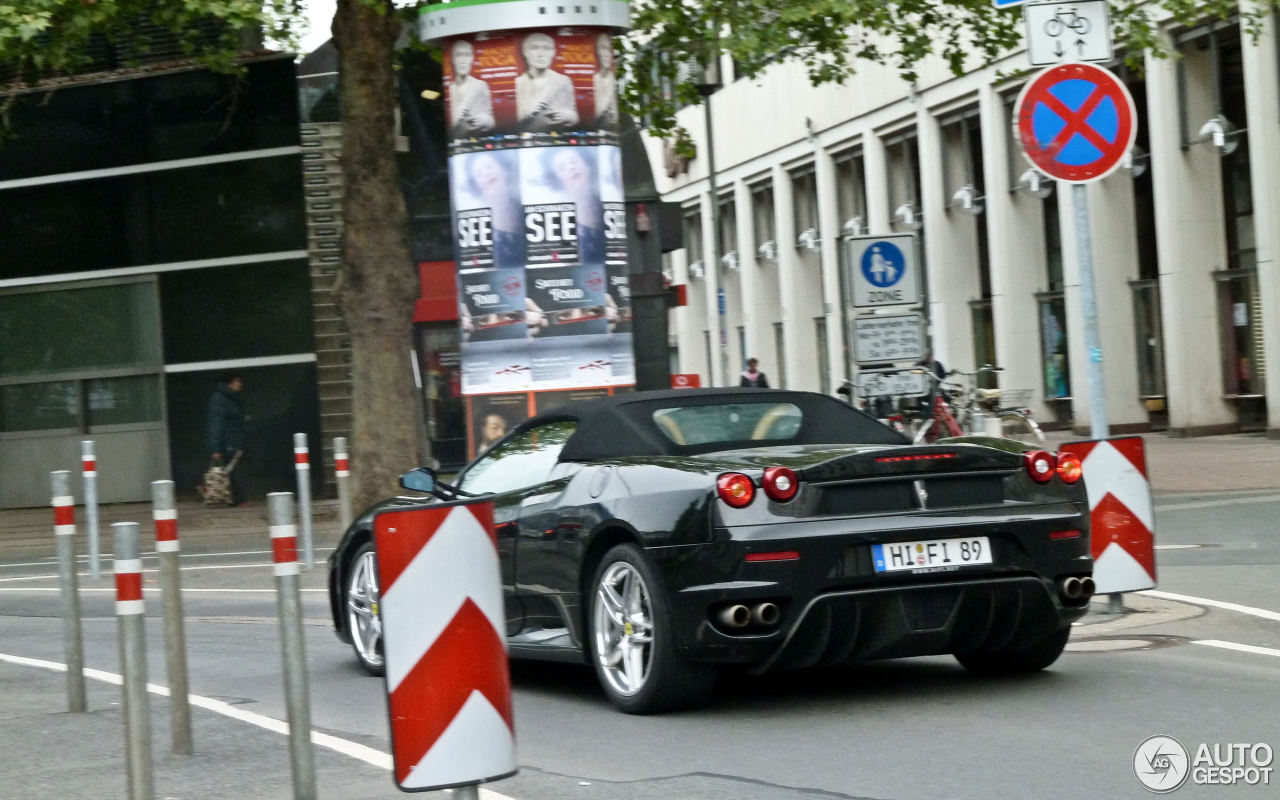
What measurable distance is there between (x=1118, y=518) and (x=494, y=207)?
426 inches

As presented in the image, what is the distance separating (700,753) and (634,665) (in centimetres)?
96

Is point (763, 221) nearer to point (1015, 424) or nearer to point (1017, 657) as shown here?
point (1015, 424)

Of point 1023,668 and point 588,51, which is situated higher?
point 588,51

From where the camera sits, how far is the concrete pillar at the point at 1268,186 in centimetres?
2702

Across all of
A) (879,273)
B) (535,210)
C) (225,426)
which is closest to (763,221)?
(225,426)

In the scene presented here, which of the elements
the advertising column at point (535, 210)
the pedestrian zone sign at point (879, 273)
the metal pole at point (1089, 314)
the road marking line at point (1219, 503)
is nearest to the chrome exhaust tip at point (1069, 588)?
the metal pole at point (1089, 314)

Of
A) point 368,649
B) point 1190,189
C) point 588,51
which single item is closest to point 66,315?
point 588,51

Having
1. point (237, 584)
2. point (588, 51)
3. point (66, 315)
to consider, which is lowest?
point (237, 584)

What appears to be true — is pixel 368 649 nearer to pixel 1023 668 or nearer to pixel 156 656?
pixel 156 656

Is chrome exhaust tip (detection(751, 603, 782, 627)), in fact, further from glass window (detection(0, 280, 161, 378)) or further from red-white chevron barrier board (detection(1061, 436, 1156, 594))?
glass window (detection(0, 280, 161, 378))

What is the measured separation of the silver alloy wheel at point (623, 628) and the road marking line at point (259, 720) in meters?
1.06

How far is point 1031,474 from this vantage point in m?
7.86

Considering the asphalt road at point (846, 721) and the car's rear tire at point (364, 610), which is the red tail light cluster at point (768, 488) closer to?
the asphalt road at point (846, 721)

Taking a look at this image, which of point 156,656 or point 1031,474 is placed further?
point 156,656
